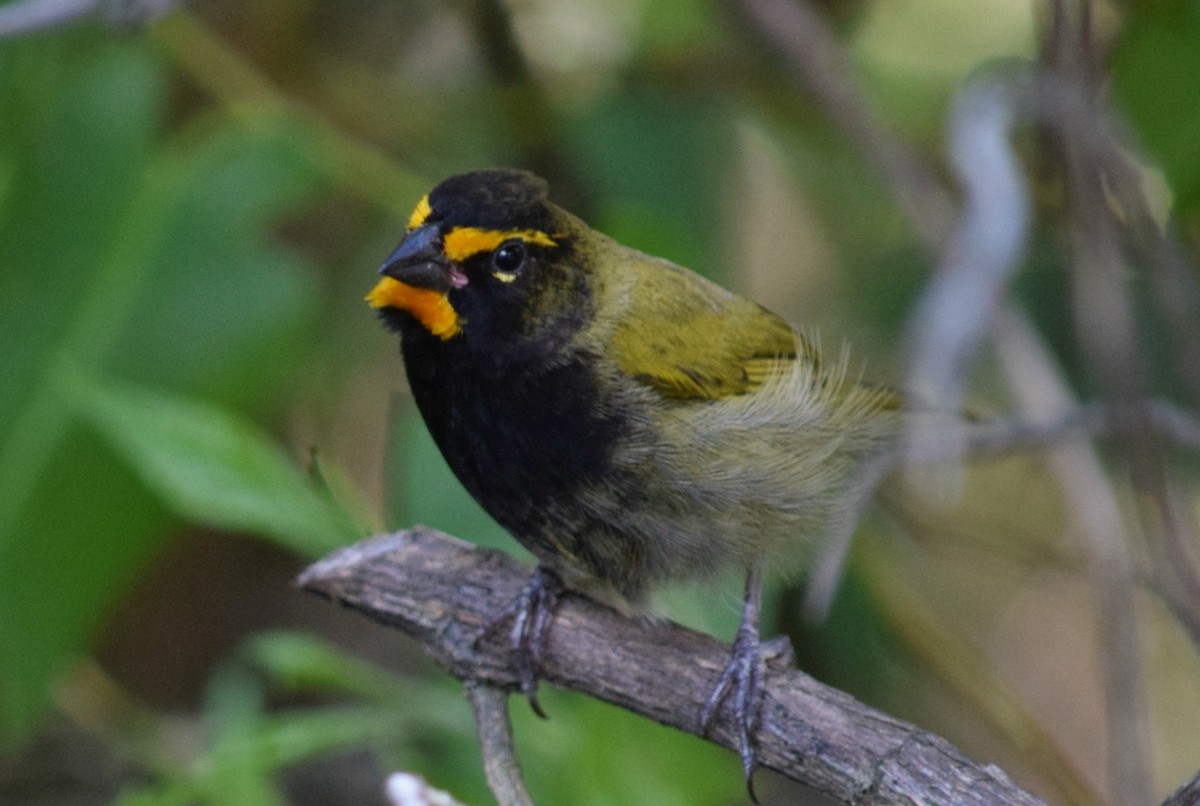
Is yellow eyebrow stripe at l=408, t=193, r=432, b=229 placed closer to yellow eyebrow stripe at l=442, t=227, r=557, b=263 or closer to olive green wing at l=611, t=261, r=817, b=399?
yellow eyebrow stripe at l=442, t=227, r=557, b=263

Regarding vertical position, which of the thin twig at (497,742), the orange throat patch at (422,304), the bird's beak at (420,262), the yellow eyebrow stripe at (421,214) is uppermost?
the yellow eyebrow stripe at (421,214)

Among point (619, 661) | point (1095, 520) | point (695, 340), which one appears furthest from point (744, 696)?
point (1095, 520)

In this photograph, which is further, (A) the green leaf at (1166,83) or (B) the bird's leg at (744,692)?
(A) the green leaf at (1166,83)

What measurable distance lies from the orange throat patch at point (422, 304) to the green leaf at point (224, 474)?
18.8 inches

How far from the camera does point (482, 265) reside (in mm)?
3027

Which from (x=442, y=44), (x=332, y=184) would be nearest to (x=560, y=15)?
(x=442, y=44)

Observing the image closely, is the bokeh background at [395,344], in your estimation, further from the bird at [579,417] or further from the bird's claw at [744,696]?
the bird's claw at [744,696]

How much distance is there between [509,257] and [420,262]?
0.21m

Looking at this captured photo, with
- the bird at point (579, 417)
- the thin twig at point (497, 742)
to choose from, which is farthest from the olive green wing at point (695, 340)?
the thin twig at point (497, 742)

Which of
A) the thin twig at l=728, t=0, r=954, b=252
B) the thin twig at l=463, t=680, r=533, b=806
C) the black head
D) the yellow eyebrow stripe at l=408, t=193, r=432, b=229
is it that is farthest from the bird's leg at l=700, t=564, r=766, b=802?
the thin twig at l=728, t=0, r=954, b=252

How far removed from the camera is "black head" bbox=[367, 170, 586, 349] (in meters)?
2.97

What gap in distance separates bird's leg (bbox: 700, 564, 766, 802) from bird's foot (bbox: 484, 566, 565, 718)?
369mm

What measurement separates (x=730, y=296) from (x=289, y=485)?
115cm

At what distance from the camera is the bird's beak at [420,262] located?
9.61 ft
